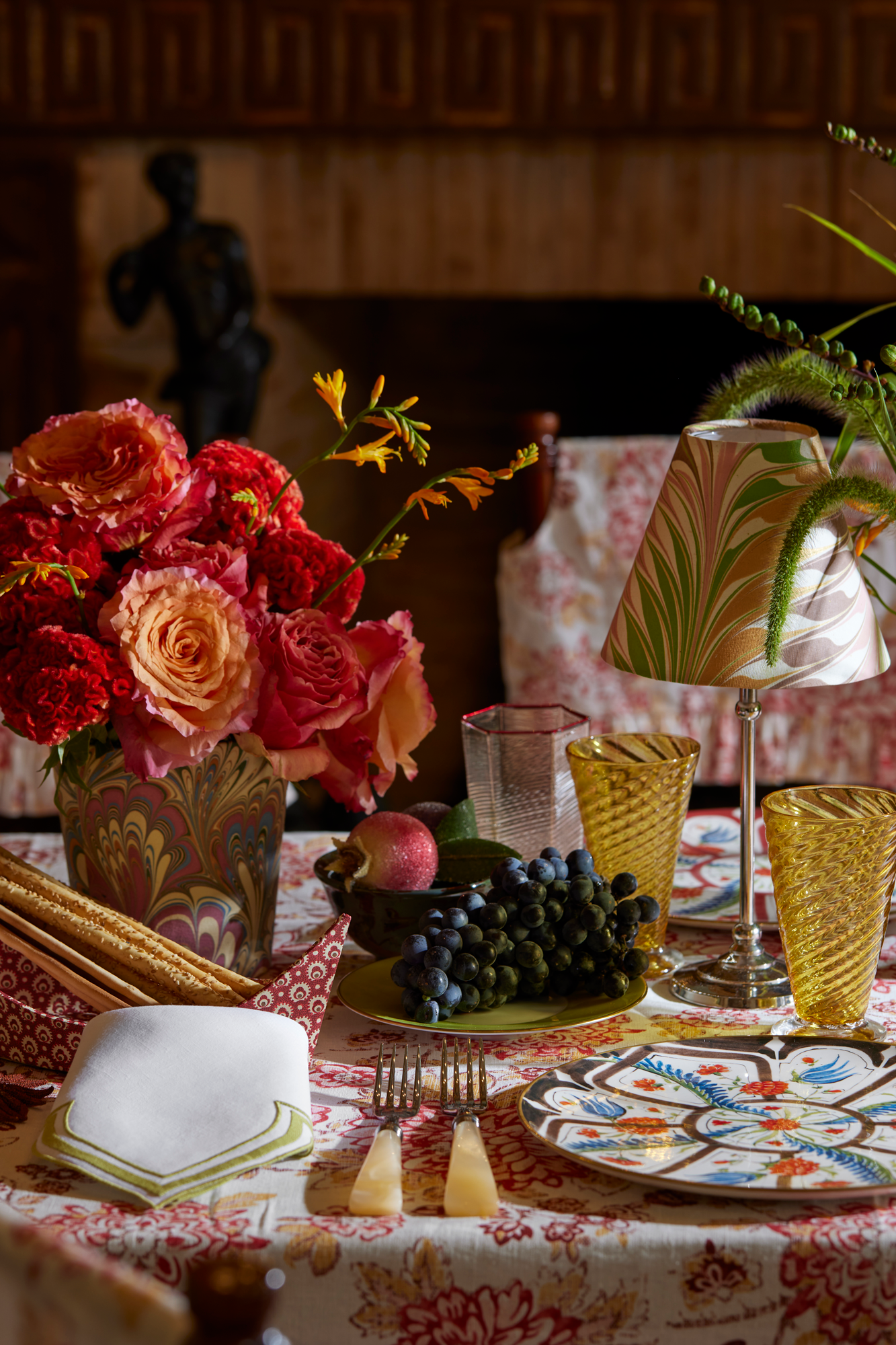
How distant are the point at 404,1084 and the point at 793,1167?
0.21 meters

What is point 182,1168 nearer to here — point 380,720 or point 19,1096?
point 19,1096

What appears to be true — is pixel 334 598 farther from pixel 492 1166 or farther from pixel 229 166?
pixel 229 166

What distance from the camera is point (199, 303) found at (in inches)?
123

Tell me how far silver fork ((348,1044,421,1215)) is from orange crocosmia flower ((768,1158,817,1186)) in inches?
6.8

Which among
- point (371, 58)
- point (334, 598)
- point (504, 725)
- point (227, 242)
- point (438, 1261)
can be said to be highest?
point (371, 58)

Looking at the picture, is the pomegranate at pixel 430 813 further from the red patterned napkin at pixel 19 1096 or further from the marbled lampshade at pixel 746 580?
the red patterned napkin at pixel 19 1096

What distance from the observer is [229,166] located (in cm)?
335

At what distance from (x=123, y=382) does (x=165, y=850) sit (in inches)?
110

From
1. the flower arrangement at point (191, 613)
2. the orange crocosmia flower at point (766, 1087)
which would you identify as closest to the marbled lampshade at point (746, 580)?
the flower arrangement at point (191, 613)

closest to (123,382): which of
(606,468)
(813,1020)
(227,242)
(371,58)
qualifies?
(227,242)

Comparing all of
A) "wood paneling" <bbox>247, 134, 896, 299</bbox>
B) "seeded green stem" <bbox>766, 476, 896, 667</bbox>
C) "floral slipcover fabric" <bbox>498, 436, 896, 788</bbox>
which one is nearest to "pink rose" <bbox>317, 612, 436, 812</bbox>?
"seeded green stem" <bbox>766, 476, 896, 667</bbox>

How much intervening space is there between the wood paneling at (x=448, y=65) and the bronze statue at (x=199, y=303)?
31 cm

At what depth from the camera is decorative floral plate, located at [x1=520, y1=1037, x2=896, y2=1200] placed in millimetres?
626

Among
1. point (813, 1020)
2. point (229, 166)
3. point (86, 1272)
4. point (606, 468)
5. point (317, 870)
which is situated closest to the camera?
point (86, 1272)
